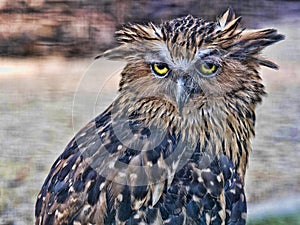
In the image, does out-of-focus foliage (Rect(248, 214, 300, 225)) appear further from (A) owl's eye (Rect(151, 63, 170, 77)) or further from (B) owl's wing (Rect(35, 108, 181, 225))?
(A) owl's eye (Rect(151, 63, 170, 77))

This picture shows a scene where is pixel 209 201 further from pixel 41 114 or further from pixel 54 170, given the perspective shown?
pixel 41 114

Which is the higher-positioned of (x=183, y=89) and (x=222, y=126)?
(x=183, y=89)

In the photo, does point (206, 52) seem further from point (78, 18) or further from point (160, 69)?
point (78, 18)

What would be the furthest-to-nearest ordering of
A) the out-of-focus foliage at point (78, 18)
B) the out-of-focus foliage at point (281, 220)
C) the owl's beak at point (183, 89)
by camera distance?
the out-of-focus foliage at point (78, 18) → the out-of-focus foliage at point (281, 220) → the owl's beak at point (183, 89)

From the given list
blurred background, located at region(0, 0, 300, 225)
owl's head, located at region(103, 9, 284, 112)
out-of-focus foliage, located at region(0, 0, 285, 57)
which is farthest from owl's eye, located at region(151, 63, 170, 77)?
out-of-focus foliage, located at region(0, 0, 285, 57)

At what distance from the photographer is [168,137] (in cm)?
252

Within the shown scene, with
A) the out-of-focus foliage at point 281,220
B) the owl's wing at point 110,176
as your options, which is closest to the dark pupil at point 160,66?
→ the owl's wing at point 110,176

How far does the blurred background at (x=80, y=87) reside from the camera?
138 inches

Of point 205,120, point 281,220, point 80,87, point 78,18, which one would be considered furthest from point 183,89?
point 78,18

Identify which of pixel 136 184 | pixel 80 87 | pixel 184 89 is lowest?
pixel 80 87

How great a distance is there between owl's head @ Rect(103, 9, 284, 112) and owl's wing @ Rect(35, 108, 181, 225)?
5.3 inches

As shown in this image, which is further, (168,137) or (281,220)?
(281,220)

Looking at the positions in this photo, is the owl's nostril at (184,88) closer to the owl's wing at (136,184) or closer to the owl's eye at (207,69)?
the owl's eye at (207,69)

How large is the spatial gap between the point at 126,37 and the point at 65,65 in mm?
1626
